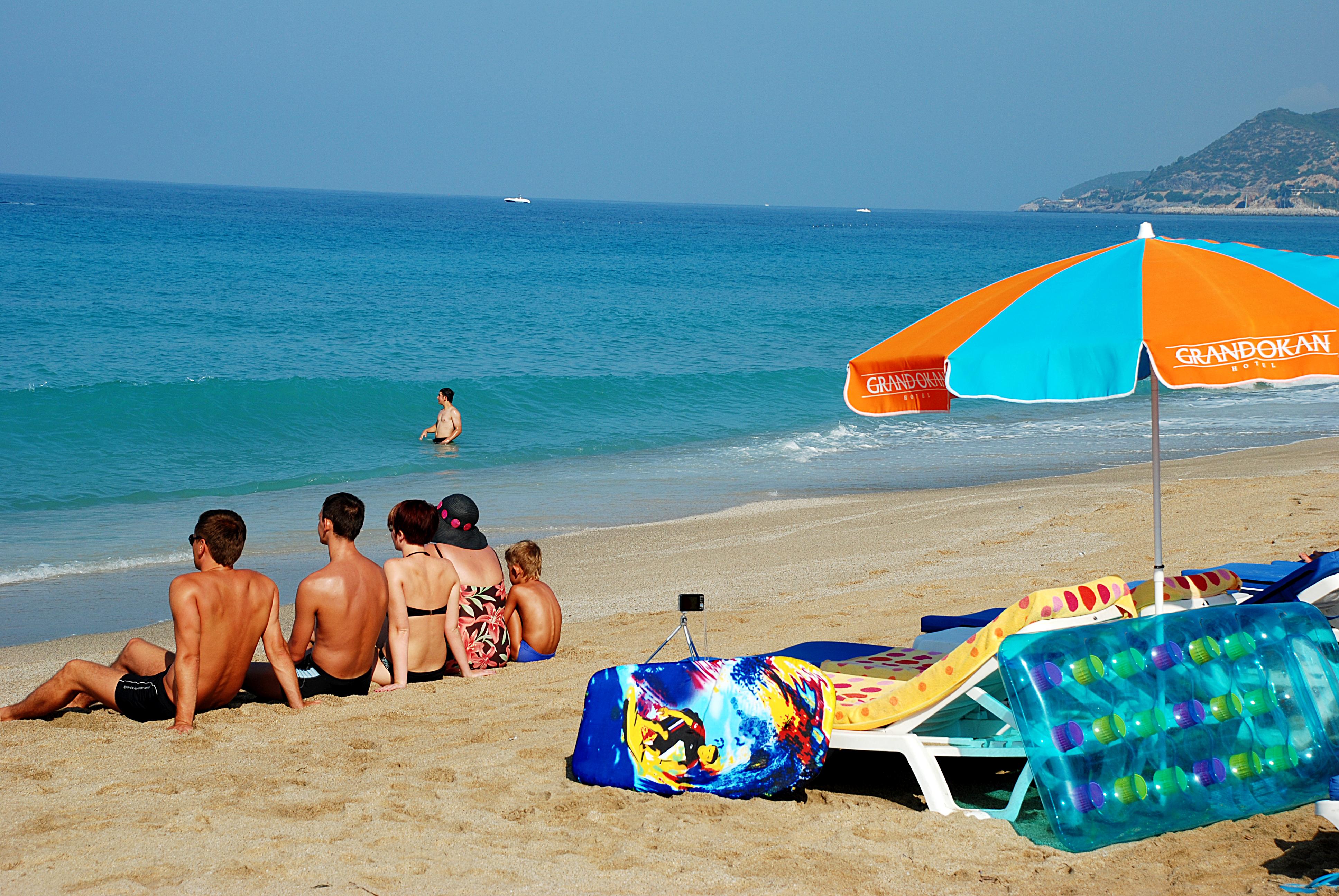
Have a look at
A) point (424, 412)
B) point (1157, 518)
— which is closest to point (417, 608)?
point (1157, 518)

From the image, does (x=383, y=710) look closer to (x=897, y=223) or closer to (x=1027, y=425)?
(x=1027, y=425)

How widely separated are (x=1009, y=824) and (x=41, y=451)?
15.6 meters

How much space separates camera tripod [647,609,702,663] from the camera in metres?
4.65

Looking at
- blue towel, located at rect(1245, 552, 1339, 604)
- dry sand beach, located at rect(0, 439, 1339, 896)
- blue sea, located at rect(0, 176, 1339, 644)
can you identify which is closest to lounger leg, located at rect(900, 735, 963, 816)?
dry sand beach, located at rect(0, 439, 1339, 896)

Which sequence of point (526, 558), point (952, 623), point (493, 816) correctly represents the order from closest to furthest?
point (493, 816) < point (952, 623) < point (526, 558)

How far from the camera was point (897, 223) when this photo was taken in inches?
6978

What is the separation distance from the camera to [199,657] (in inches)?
191

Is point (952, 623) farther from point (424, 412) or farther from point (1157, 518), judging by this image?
point (424, 412)

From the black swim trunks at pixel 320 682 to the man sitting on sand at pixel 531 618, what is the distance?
94 cm

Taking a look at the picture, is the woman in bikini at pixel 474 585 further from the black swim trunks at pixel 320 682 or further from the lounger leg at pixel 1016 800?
the lounger leg at pixel 1016 800

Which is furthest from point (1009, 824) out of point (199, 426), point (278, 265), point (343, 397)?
point (278, 265)

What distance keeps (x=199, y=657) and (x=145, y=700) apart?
38cm

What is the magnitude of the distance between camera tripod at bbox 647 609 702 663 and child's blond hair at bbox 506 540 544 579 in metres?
0.78

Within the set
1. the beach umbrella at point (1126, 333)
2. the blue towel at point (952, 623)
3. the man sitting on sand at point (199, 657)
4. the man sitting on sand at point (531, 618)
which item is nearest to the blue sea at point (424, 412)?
the man sitting on sand at point (199, 657)
